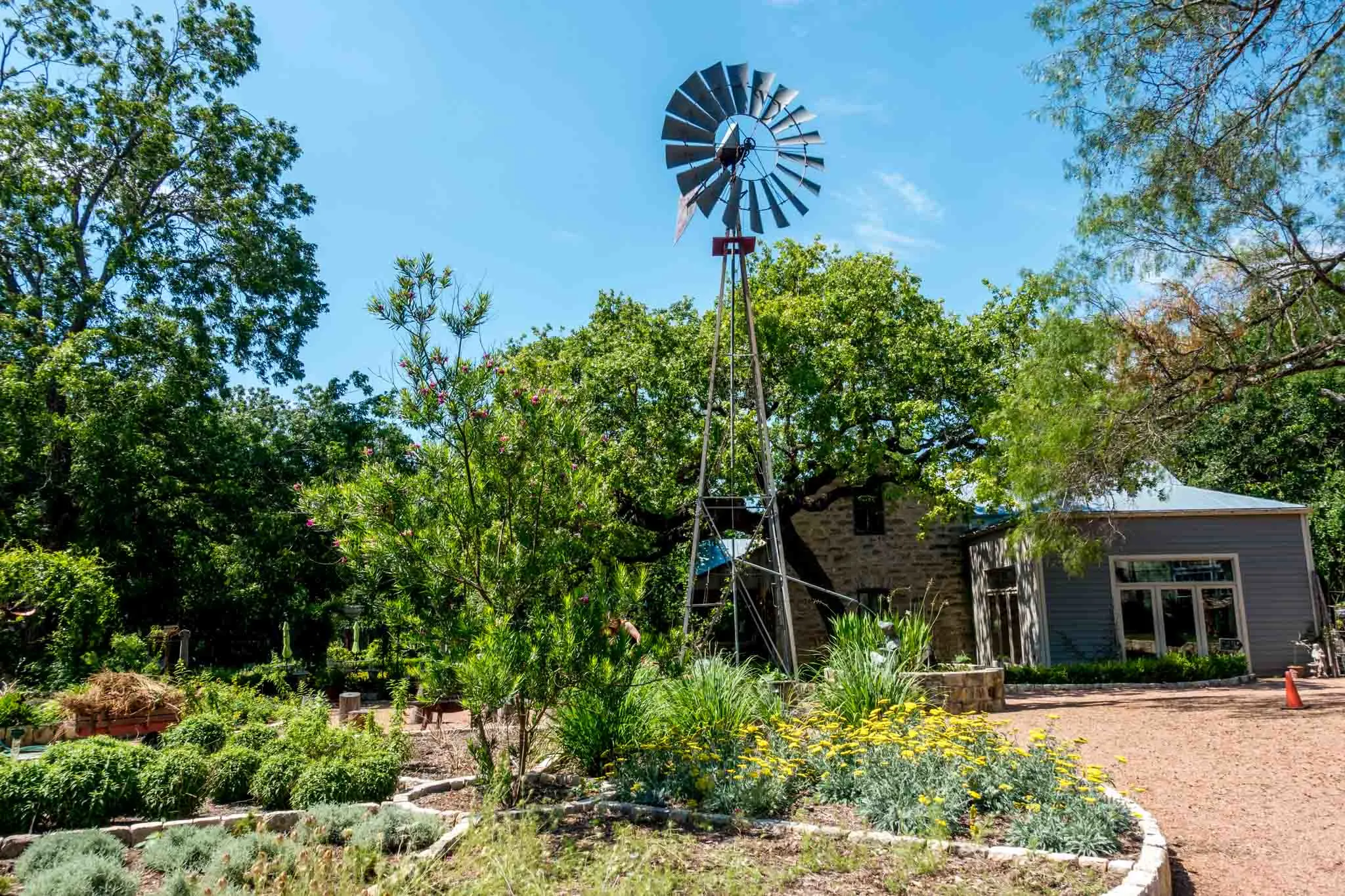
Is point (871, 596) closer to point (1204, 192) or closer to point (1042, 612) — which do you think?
point (1042, 612)

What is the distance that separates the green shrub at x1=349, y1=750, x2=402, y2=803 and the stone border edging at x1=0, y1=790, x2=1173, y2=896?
12cm

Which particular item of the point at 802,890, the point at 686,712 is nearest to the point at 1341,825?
the point at 802,890

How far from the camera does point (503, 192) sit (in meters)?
9.49

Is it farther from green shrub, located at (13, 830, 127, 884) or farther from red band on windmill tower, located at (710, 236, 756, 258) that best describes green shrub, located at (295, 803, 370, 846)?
red band on windmill tower, located at (710, 236, 756, 258)

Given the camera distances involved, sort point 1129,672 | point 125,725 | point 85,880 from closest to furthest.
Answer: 1. point 85,880
2. point 125,725
3. point 1129,672

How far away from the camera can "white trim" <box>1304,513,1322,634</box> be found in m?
15.6

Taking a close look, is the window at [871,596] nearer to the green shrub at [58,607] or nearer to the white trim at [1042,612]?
the white trim at [1042,612]

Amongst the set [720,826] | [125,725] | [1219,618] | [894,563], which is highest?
[894,563]

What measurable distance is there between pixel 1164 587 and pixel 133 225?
70.9 feet

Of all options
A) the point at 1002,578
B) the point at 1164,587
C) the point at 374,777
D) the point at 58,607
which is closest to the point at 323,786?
the point at 374,777

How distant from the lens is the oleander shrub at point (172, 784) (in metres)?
5.66

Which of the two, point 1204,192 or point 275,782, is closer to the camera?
point 275,782

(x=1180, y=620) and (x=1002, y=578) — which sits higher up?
(x=1002, y=578)

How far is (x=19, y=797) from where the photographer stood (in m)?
5.28
